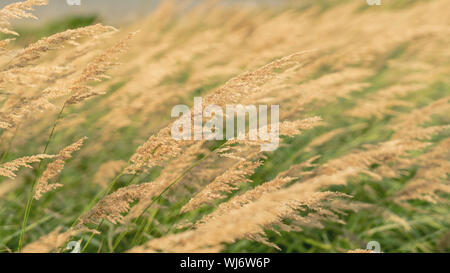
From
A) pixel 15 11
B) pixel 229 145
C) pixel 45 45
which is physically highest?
pixel 15 11

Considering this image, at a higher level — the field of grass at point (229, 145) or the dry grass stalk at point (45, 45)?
the dry grass stalk at point (45, 45)

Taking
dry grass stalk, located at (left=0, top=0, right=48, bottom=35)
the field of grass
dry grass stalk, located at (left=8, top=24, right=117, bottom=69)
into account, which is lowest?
the field of grass

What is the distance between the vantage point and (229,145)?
2090 mm

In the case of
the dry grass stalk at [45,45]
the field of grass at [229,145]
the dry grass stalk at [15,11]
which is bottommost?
the field of grass at [229,145]

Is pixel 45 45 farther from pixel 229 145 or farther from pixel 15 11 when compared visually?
pixel 229 145

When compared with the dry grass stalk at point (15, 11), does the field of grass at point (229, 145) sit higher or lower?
lower

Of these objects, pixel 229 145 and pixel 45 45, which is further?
pixel 229 145

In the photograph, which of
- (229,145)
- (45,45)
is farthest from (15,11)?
(229,145)

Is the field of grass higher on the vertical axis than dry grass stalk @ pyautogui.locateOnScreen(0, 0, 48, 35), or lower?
lower

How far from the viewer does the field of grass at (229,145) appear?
5.06 feet

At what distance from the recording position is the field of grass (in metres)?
1.54
